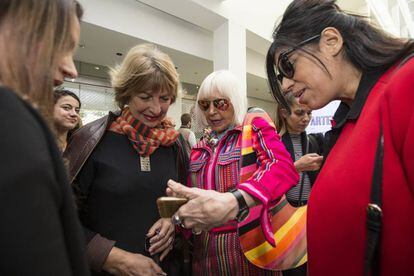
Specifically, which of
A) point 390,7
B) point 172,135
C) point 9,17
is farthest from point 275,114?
point 390,7

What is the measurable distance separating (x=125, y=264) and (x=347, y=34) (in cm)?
107

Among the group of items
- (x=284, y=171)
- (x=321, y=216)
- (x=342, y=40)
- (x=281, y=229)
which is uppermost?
(x=342, y=40)

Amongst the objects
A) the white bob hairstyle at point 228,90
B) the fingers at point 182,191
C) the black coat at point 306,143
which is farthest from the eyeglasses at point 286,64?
the black coat at point 306,143

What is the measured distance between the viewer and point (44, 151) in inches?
16.0

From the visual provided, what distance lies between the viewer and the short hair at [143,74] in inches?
50.5

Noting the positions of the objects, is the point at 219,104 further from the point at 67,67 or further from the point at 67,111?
the point at 67,111

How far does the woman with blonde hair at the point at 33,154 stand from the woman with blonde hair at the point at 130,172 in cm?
65

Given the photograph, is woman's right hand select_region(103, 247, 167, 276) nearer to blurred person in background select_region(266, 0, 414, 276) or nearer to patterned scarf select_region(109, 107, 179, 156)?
patterned scarf select_region(109, 107, 179, 156)

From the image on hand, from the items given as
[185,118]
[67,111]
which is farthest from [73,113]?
[185,118]

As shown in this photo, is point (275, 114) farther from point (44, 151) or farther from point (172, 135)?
point (44, 151)

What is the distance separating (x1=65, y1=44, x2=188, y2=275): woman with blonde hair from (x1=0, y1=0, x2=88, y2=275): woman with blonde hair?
2.13 feet

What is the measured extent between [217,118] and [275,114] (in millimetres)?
1127

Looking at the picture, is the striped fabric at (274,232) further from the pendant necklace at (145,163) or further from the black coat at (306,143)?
the black coat at (306,143)

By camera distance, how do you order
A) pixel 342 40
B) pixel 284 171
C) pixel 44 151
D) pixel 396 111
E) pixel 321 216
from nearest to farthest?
pixel 44 151 < pixel 396 111 < pixel 321 216 < pixel 342 40 < pixel 284 171
